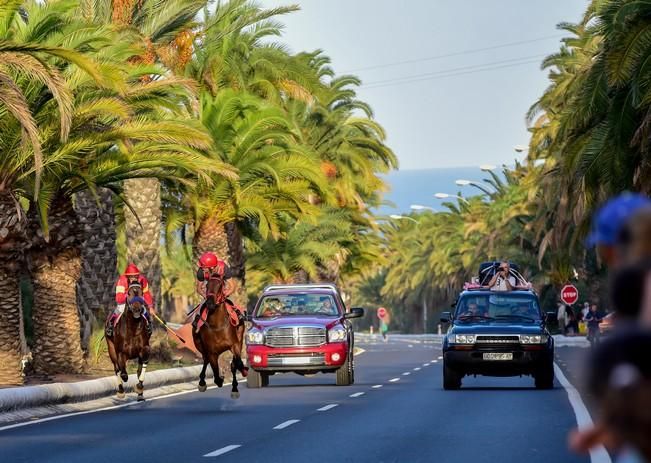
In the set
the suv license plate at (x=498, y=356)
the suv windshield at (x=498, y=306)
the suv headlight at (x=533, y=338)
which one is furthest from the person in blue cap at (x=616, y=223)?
the suv windshield at (x=498, y=306)

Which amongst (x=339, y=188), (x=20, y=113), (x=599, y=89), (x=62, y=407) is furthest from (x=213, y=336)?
(x=339, y=188)

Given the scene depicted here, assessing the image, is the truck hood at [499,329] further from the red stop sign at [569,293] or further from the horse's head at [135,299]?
the red stop sign at [569,293]

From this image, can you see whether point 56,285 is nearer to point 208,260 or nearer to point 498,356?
point 208,260

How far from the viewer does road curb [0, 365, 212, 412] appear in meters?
21.2

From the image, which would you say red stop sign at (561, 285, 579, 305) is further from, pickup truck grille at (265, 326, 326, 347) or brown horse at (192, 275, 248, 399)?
brown horse at (192, 275, 248, 399)

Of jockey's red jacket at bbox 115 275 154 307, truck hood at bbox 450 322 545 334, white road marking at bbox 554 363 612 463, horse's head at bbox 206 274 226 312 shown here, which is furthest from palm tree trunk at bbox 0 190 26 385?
white road marking at bbox 554 363 612 463

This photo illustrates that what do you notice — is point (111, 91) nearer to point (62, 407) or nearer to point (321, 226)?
point (62, 407)

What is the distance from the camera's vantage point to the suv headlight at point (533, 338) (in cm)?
2598

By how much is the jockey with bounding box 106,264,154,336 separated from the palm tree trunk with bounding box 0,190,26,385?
248 cm

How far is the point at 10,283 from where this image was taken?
2639cm

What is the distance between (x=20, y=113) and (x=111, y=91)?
15.0ft

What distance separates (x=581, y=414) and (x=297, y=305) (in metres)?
11.3

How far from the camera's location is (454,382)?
1051 inches

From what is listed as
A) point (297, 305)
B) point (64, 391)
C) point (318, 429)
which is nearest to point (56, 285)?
point (297, 305)
